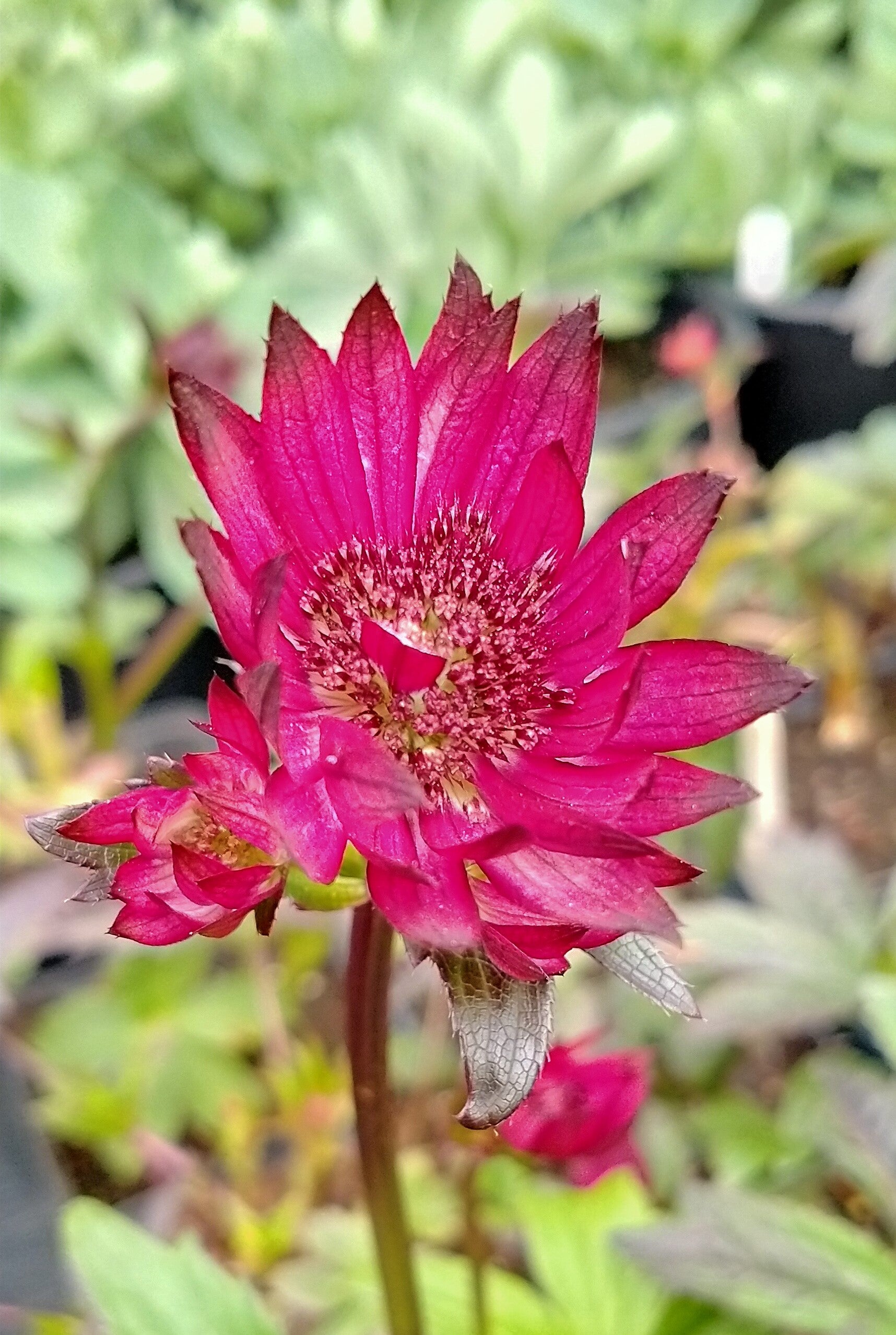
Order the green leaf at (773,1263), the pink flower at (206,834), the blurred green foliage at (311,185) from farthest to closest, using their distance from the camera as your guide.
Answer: the blurred green foliage at (311,185)
the green leaf at (773,1263)
the pink flower at (206,834)

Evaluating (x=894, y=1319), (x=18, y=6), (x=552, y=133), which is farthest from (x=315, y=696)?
(x=18, y=6)

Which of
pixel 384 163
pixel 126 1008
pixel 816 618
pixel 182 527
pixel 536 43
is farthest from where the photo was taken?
pixel 536 43

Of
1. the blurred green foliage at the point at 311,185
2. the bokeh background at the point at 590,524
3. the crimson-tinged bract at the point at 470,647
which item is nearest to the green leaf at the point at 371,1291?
the bokeh background at the point at 590,524

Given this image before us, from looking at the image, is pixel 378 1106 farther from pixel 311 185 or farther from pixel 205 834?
pixel 311 185

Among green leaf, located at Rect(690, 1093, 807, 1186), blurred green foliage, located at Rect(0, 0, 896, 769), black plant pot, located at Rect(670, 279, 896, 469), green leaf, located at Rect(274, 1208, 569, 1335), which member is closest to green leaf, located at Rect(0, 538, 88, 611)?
blurred green foliage, located at Rect(0, 0, 896, 769)

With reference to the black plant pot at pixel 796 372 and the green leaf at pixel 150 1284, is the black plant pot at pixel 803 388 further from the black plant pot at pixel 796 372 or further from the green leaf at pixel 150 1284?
the green leaf at pixel 150 1284

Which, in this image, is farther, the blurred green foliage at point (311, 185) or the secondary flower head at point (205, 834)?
the blurred green foliage at point (311, 185)

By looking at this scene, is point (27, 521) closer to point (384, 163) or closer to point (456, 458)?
point (384, 163)

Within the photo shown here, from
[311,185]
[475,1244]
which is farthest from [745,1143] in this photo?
[311,185]
